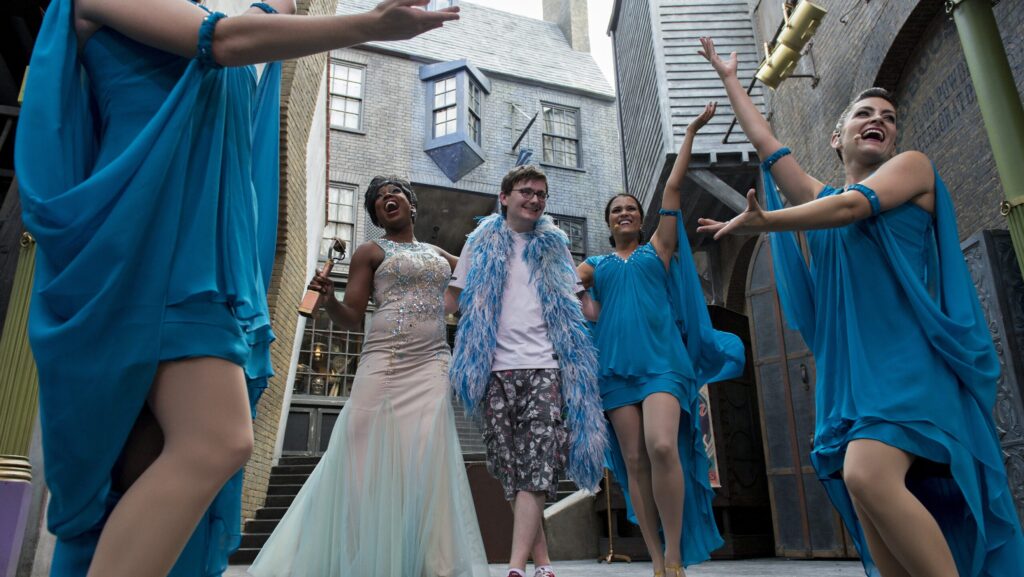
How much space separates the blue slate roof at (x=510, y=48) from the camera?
62.4ft

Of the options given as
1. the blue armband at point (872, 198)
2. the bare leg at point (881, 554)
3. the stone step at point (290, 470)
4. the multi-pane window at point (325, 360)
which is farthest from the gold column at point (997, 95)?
the multi-pane window at point (325, 360)

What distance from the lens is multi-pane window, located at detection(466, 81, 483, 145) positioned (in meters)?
18.1

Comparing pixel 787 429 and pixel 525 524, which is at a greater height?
→ pixel 787 429

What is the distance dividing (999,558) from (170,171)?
7.96ft

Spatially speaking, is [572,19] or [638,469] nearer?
[638,469]

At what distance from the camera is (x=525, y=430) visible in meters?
3.33

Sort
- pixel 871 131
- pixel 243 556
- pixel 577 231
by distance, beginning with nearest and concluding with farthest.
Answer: pixel 871 131 < pixel 243 556 < pixel 577 231

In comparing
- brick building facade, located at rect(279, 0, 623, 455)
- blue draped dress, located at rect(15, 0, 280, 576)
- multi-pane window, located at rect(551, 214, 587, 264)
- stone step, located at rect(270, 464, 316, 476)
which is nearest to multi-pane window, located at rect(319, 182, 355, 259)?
brick building facade, located at rect(279, 0, 623, 455)

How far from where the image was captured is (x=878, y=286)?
2.25 metres

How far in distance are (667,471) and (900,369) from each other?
5.12ft

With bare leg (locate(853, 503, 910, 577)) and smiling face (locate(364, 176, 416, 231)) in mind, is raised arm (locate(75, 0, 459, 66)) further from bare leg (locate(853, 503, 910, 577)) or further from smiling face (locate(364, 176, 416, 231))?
smiling face (locate(364, 176, 416, 231))

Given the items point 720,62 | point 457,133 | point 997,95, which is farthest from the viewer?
point 457,133

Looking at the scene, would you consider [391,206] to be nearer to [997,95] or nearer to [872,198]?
[872,198]

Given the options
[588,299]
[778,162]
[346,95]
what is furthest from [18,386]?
[346,95]
